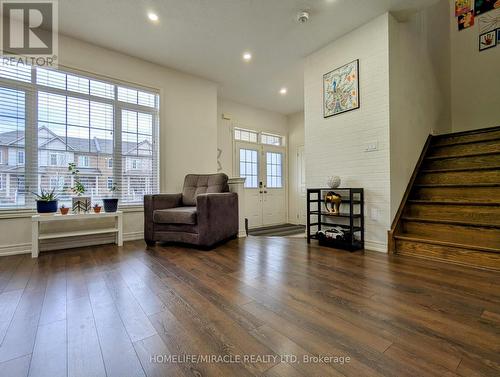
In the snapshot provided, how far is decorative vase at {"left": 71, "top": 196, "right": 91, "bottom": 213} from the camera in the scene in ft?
9.55

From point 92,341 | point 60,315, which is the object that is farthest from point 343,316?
point 60,315

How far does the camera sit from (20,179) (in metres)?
2.78

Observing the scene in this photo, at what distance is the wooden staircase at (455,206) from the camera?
88.4 inches

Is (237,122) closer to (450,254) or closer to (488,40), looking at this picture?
(450,254)

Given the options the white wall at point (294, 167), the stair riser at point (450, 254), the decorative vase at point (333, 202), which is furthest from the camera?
the white wall at point (294, 167)

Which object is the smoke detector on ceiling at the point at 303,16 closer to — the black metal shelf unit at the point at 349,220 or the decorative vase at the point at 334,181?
the decorative vase at the point at 334,181

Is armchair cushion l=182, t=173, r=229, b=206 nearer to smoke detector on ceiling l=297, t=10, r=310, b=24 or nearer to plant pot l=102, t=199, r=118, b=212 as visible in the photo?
plant pot l=102, t=199, r=118, b=212

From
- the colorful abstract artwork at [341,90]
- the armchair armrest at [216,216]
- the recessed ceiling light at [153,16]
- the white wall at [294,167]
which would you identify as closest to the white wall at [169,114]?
the recessed ceiling light at [153,16]

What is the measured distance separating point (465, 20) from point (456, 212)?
415cm

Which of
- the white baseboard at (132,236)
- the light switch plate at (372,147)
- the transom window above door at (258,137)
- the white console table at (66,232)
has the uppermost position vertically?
the transom window above door at (258,137)

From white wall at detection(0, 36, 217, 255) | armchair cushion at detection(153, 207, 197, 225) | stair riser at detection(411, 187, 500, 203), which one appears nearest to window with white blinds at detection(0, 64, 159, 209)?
white wall at detection(0, 36, 217, 255)

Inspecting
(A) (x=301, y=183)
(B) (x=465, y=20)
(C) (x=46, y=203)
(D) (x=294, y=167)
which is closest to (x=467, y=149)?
(B) (x=465, y=20)

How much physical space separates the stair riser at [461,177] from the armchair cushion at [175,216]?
10.0ft

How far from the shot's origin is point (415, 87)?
3193mm
